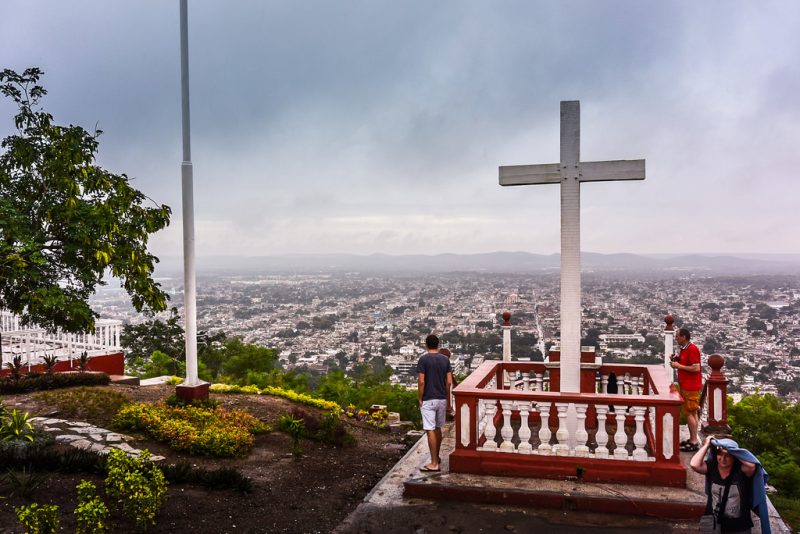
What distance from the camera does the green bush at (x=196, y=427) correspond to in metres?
8.05

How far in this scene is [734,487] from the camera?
4.11m

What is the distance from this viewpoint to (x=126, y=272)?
27.6 feet

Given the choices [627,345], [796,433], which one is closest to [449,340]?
[627,345]

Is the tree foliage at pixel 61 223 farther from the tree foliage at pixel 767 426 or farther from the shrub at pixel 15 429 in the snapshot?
the tree foliage at pixel 767 426

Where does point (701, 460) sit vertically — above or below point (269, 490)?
above

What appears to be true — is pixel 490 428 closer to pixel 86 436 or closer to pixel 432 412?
pixel 432 412

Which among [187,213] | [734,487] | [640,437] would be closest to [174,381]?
[187,213]

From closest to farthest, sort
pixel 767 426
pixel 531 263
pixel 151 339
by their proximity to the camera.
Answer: pixel 767 426
pixel 151 339
pixel 531 263

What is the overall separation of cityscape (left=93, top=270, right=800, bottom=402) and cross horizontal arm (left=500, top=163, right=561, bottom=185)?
4118 mm

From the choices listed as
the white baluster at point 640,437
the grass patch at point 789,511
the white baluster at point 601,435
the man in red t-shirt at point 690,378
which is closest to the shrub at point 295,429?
the white baluster at point 601,435

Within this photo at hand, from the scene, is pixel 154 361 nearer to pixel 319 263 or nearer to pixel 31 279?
pixel 31 279

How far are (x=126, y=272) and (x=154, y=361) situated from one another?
10.3 m

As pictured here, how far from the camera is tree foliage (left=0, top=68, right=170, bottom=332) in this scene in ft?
24.8

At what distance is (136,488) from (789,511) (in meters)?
7.17
